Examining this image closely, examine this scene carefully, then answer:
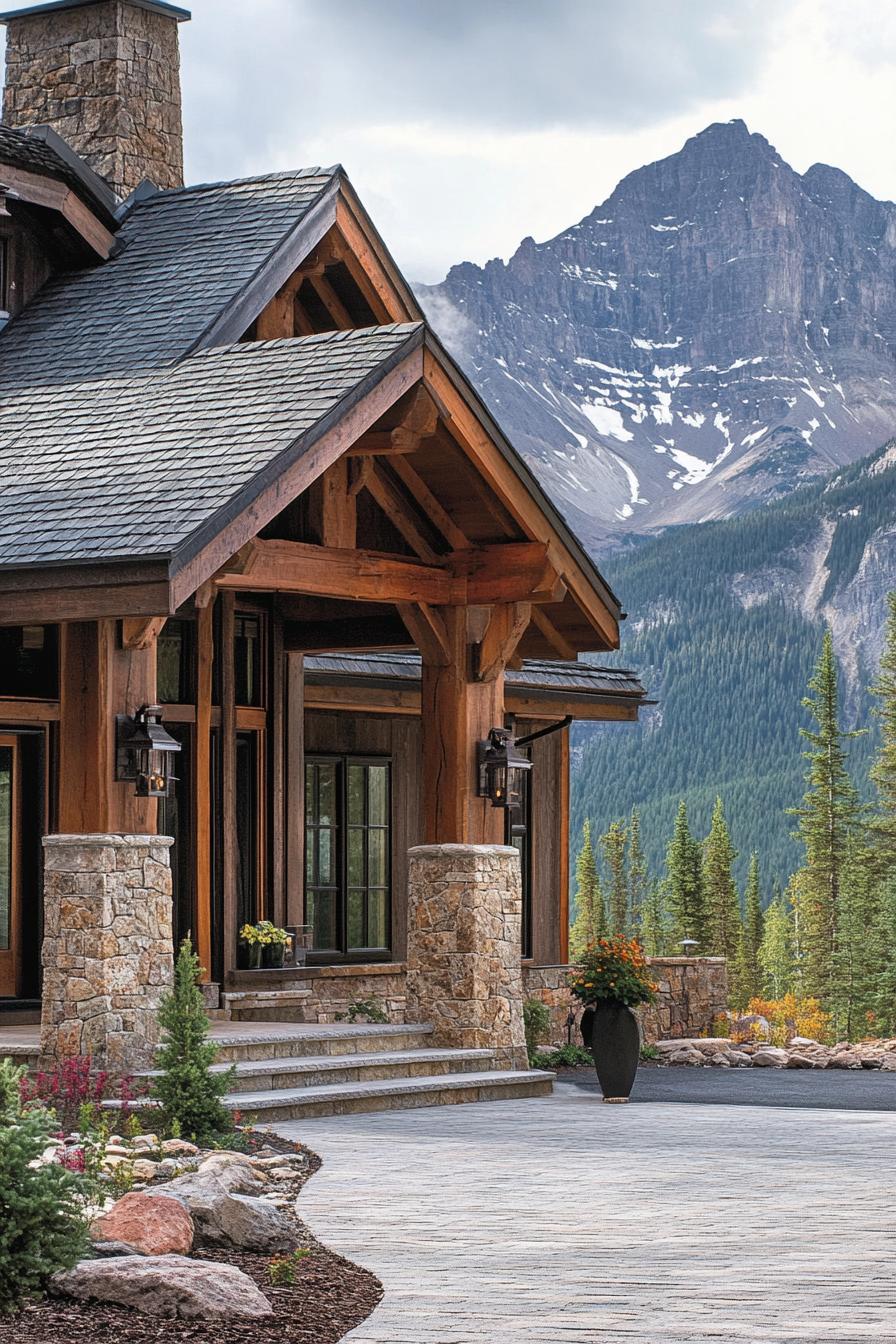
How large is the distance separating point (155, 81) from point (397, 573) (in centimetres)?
768

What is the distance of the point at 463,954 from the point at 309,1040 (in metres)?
1.51

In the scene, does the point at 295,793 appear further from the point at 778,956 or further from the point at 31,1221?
the point at 778,956

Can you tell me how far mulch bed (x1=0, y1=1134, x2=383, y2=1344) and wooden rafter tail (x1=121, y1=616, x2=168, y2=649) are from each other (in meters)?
5.87

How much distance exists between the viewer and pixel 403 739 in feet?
68.6

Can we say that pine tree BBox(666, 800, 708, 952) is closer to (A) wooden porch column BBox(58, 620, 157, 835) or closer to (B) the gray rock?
(A) wooden porch column BBox(58, 620, 157, 835)

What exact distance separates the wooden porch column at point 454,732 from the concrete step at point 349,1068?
1.61 meters

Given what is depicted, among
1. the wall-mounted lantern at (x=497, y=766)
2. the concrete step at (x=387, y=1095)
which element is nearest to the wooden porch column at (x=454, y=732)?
the wall-mounted lantern at (x=497, y=766)

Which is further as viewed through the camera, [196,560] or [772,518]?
[772,518]

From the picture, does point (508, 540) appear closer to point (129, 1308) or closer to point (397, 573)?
point (397, 573)

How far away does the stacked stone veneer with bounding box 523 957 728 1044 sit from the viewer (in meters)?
22.5

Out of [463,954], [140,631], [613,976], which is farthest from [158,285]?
[613,976]

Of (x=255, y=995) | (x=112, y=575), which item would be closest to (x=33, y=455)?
(x=112, y=575)

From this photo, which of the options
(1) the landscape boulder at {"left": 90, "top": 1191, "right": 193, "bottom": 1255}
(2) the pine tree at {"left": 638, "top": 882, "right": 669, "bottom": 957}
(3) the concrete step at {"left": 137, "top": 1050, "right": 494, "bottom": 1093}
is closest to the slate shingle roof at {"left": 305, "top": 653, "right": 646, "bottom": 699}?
(3) the concrete step at {"left": 137, "top": 1050, "right": 494, "bottom": 1093}

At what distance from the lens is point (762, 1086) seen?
57.9ft
